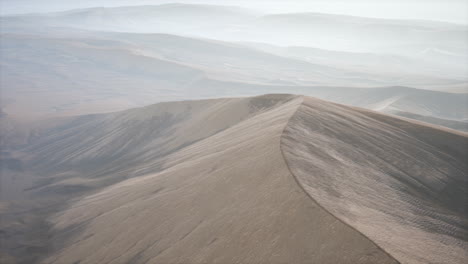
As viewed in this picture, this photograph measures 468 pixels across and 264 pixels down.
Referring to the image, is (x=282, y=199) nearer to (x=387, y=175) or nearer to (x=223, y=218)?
(x=223, y=218)

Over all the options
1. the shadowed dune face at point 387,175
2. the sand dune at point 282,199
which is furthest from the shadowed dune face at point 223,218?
the shadowed dune face at point 387,175

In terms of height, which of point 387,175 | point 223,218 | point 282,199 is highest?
point 282,199

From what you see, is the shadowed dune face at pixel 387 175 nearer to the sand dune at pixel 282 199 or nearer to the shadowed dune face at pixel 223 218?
the sand dune at pixel 282 199

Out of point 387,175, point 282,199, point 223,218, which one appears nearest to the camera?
point 282,199

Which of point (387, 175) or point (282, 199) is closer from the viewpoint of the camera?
point (282, 199)

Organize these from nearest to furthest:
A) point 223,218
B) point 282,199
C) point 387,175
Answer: point 282,199, point 223,218, point 387,175

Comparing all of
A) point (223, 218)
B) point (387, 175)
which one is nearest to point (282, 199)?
point (223, 218)

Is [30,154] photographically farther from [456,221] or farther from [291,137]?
[456,221]
